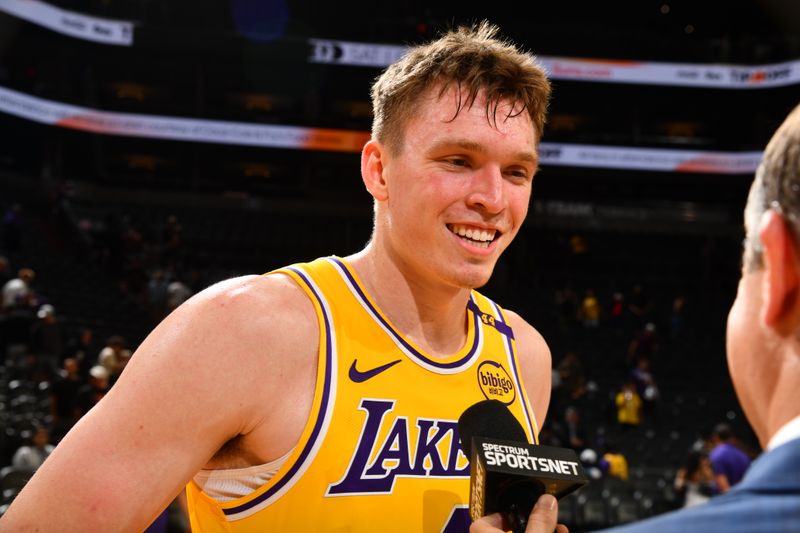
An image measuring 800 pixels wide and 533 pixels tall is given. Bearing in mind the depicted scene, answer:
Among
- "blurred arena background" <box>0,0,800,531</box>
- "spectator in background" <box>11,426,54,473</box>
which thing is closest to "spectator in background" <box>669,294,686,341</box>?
"blurred arena background" <box>0,0,800,531</box>

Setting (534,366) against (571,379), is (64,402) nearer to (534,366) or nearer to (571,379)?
(534,366)

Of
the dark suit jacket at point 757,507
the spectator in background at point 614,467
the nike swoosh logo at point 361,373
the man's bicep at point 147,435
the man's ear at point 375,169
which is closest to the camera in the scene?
the dark suit jacket at point 757,507

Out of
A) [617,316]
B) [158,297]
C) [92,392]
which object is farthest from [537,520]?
[617,316]

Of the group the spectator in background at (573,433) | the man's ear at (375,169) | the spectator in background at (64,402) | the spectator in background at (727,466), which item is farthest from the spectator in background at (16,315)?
the man's ear at (375,169)

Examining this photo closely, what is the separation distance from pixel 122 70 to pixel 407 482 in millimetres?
23839

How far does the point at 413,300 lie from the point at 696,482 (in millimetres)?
7814

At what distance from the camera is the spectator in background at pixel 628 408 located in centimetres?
1362

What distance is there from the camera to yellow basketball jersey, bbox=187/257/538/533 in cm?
187

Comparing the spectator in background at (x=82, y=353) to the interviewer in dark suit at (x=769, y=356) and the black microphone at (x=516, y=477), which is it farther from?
the interviewer in dark suit at (x=769, y=356)

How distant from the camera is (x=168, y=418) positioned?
1.73m

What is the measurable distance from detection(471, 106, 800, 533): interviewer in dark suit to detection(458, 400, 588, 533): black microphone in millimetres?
537

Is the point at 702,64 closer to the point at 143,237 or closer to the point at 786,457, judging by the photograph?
the point at 143,237

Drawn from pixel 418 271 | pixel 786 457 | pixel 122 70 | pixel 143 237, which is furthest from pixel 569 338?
pixel 786 457

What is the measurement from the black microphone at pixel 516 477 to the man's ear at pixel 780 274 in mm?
665
